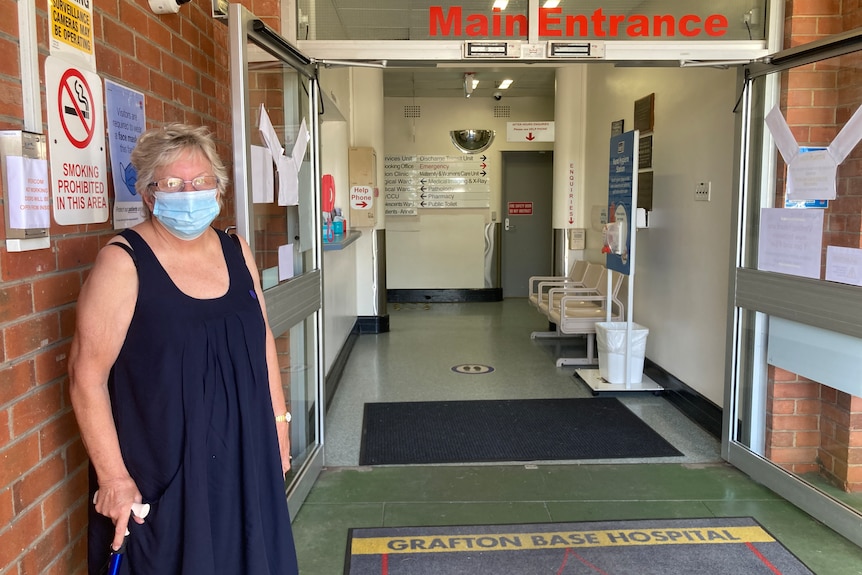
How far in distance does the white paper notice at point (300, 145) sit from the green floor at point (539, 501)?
5.23 feet

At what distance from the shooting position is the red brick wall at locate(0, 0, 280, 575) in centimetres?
141

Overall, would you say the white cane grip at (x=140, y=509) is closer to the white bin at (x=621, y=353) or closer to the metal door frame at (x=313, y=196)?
the metal door frame at (x=313, y=196)

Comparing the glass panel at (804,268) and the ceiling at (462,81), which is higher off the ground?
the ceiling at (462,81)

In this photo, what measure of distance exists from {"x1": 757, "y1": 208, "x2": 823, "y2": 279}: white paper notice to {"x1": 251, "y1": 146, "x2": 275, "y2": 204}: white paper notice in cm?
235

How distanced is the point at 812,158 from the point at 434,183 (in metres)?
6.68

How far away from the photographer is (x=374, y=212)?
7.13 metres

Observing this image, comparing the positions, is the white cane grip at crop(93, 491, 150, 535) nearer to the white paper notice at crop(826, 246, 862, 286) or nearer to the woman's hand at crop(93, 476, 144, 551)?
the woman's hand at crop(93, 476, 144, 551)

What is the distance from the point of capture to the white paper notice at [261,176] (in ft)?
8.15

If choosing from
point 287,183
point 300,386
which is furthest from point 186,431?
point 300,386

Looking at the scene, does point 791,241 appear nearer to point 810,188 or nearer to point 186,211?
point 810,188

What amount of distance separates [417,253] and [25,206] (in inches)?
320

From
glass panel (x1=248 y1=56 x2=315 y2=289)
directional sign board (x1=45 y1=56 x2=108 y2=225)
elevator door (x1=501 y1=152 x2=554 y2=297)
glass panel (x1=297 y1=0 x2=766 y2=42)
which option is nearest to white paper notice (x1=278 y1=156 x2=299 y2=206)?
glass panel (x1=248 y1=56 x2=315 y2=289)

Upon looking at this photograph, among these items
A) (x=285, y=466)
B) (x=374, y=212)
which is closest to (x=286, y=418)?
(x=285, y=466)

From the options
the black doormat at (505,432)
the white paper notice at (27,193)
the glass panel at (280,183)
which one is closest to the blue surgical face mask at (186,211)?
the white paper notice at (27,193)
